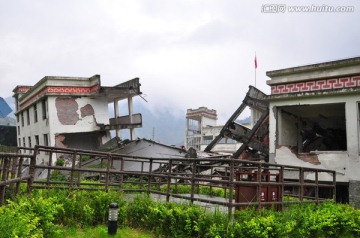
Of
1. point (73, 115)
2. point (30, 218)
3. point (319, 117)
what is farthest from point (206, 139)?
point (30, 218)

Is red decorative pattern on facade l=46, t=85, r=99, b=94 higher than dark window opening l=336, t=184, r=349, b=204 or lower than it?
higher

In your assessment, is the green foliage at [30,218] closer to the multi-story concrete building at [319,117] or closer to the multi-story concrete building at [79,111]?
the multi-story concrete building at [319,117]

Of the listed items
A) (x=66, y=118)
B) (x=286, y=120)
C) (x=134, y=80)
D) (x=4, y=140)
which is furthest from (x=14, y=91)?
(x=286, y=120)

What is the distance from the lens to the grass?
6852 mm

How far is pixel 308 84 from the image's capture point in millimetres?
14258

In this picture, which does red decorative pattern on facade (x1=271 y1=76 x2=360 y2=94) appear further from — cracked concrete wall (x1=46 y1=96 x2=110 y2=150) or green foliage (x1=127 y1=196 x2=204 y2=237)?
cracked concrete wall (x1=46 y1=96 x2=110 y2=150)

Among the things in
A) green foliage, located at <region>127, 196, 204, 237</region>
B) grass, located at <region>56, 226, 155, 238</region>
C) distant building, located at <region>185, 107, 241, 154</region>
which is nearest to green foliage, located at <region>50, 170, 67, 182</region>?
green foliage, located at <region>127, 196, 204, 237</region>

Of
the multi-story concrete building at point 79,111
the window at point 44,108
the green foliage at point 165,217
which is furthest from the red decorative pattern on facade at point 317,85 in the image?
the window at point 44,108

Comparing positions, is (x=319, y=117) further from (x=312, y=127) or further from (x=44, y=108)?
(x=44, y=108)

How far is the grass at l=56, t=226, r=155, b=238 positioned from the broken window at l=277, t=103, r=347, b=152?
9.27m

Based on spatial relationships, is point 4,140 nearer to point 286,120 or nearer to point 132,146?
point 132,146

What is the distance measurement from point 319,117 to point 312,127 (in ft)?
2.05

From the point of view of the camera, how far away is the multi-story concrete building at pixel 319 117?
1294 cm

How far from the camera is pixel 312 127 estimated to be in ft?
58.4
